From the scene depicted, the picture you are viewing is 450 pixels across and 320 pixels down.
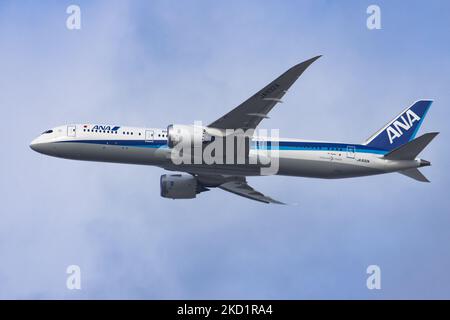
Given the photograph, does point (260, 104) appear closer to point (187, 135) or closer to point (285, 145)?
point (285, 145)

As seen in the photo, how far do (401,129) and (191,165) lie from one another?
1687 cm

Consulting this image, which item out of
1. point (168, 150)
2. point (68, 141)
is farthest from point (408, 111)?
point (68, 141)

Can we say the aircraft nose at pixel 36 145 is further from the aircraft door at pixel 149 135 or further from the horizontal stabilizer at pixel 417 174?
the horizontal stabilizer at pixel 417 174

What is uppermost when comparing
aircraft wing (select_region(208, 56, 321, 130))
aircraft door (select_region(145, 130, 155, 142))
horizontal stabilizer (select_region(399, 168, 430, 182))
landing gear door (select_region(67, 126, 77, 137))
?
aircraft wing (select_region(208, 56, 321, 130))

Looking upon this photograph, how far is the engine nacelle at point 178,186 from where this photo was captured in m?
64.2

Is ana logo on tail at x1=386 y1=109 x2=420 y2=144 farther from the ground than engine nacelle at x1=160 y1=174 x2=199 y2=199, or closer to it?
farther from the ground

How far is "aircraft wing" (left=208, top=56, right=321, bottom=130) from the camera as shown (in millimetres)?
53062

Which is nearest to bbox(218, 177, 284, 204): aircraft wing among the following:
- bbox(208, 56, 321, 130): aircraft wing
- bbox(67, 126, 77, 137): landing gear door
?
bbox(208, 56, 321, 130): aircraft wing

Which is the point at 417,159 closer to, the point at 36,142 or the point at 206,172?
the point at 206,172

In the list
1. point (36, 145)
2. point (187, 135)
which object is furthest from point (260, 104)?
point (36, 145)

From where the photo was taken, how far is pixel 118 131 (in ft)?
192

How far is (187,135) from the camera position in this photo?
5722 centimetres

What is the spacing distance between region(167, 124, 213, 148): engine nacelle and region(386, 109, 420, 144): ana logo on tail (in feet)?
48.7

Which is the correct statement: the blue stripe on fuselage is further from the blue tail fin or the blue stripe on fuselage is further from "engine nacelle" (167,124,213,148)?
"engine nacelle" (167,124,213,148)
